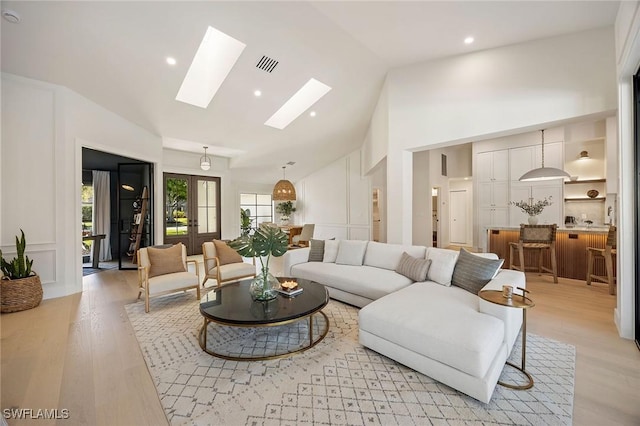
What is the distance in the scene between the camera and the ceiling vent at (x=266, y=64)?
3.86 metres

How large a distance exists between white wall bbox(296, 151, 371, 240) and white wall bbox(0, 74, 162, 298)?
6469 mm

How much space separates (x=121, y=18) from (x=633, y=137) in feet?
18.4

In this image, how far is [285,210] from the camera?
10648 mm

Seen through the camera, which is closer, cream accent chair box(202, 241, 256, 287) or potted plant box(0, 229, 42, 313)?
potted plant box(0, 229, 42, 313)

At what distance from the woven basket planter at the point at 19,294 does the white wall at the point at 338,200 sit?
7.14 m

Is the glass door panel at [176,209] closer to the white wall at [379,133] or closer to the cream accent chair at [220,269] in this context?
the cream accent chair at [220,269]

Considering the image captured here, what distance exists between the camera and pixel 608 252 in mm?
3855

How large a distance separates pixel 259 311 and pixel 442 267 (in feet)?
7.10

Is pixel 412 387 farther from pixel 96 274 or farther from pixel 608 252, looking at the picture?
pixel 96 274

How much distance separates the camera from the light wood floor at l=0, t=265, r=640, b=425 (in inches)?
70.7

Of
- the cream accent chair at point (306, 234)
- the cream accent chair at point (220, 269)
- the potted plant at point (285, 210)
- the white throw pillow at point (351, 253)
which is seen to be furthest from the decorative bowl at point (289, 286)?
the potted plant at point (285, 210)

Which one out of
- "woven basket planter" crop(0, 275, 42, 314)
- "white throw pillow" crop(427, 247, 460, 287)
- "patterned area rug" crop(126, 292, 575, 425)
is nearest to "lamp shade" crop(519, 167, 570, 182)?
"white throw pillow" crop(427, 247, 460, 287)

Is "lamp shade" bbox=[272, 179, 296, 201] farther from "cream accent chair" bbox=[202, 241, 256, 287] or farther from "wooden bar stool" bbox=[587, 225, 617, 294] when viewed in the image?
"wooden bar stool" bbox=[587, 225, 617, 294]

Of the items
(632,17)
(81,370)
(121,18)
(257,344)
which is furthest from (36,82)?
(632,17)
